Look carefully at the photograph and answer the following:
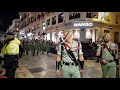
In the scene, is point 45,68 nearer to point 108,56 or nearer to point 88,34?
point 88,34

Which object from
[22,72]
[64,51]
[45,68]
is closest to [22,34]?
[22,72]

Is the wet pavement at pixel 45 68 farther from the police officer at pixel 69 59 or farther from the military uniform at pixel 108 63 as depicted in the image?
the police officer at pixel 69 59

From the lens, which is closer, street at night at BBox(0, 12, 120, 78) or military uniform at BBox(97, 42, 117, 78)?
street at night at BBox(0, 12, 120, 78)

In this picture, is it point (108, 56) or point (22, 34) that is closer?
point (108, 56)

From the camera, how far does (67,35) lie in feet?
16.3

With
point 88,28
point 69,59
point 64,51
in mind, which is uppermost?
point 88,28

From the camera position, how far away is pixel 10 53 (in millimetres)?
6027

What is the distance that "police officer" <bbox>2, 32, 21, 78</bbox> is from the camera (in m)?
5.95

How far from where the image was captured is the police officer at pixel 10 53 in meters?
5.95

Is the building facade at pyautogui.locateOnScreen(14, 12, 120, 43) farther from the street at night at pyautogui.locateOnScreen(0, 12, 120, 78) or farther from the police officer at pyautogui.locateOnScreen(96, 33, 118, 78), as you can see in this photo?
the police officer at pyautogui.locateOnScreen(96, 33, 118, 78)

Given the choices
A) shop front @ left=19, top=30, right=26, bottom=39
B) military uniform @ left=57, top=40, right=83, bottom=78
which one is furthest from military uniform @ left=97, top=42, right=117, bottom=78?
shop front @ left=19, top=30, right=26, bottom=39

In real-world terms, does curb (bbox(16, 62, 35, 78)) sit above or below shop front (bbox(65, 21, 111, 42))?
below

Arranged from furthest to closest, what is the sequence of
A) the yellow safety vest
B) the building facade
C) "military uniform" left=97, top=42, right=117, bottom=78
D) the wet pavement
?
the building facade → the wet pavement → the yellow safety vest → "military uniform" left=97, top=42, right=117, bottom=78
